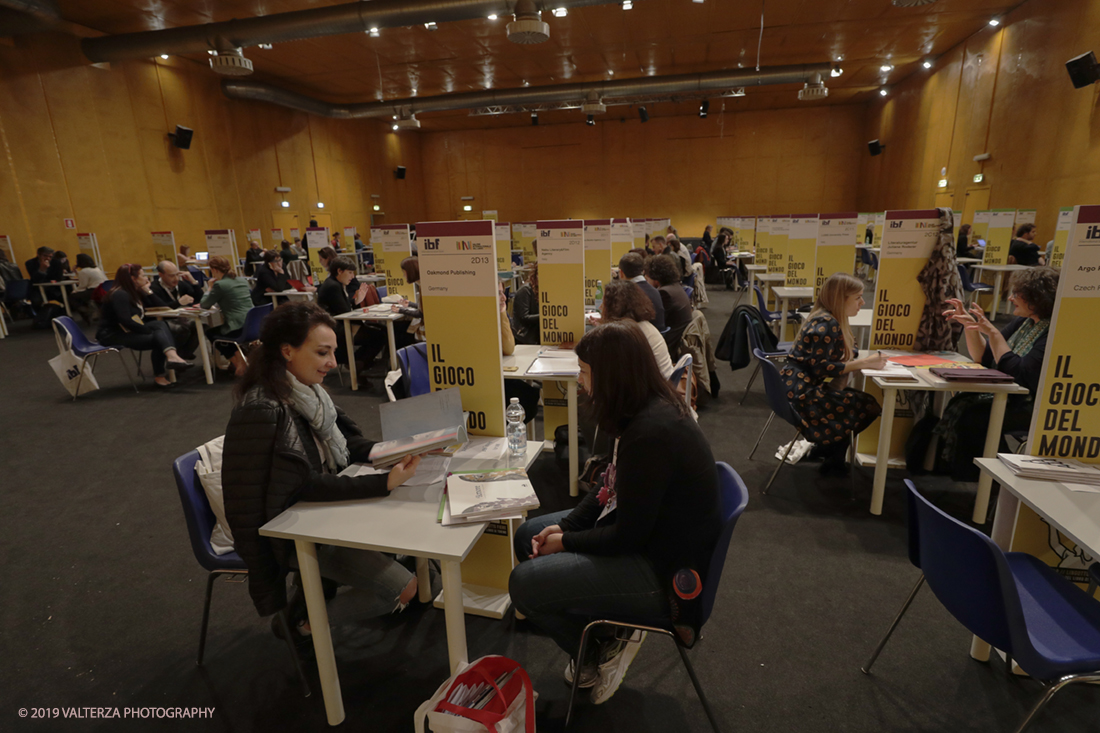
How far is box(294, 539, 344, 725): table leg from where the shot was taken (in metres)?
1.78

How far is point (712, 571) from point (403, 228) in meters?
6.42

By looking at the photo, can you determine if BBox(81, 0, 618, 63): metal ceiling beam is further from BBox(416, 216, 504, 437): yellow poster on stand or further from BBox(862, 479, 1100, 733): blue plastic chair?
BBox(862, 479, 1100, 733): blue plastic chair

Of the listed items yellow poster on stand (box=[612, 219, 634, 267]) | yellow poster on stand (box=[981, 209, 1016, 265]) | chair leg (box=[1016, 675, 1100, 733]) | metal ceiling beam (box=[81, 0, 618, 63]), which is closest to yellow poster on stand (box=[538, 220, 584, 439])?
chair leg (box=[1016, 675, 1100, 733])

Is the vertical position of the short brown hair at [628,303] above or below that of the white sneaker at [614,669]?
above

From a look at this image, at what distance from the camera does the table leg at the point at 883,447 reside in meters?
3.10

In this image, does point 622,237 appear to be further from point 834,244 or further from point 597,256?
point 834,244

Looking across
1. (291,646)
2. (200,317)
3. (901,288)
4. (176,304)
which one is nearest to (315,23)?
(176,304)

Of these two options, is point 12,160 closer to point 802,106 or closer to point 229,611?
point 229,611

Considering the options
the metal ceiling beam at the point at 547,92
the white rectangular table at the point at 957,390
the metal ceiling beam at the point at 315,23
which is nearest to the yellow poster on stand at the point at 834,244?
the white rectangular table at the point at 957,390

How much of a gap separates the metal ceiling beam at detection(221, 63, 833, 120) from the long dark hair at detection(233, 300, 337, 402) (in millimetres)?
13314

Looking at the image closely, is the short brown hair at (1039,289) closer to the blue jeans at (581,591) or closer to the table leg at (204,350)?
the blue jeans at (581,591)

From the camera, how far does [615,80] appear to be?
44.2ft

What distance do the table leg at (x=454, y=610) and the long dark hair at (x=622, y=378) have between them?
630 millimetres

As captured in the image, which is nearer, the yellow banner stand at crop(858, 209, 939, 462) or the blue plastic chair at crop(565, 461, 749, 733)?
the blue plastic chair at crop(565, 461, 749, 733)
